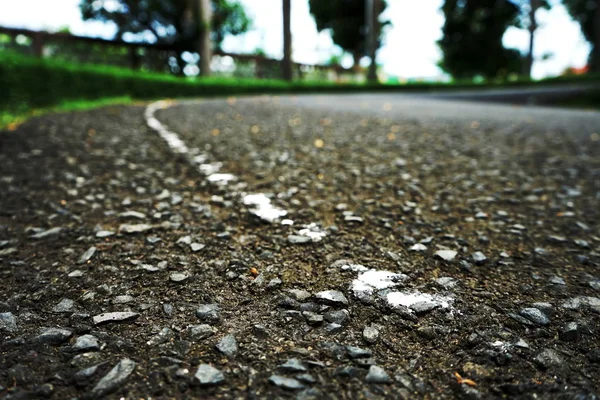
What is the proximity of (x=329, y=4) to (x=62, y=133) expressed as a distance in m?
35.1

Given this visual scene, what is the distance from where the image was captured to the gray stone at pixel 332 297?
2.00m

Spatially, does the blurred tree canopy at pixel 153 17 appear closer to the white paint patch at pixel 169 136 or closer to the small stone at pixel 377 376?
the white paint patch at pixel 169 136

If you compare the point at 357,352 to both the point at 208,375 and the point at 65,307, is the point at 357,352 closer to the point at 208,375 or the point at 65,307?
the point at 208,375

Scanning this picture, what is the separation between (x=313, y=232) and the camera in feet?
9.22

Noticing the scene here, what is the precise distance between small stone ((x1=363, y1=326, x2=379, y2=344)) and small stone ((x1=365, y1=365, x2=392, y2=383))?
0.16 metres

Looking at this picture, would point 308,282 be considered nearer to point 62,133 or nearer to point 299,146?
point 299,146

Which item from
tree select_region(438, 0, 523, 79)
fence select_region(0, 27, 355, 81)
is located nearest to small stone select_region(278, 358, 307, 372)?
fence select_region(0, 27, 355, 81)

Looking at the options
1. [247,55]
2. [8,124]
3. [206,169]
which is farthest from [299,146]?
[247,55]

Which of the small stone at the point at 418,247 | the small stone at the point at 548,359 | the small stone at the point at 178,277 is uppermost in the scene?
the small stone at the point at 418,247

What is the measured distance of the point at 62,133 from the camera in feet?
21.0

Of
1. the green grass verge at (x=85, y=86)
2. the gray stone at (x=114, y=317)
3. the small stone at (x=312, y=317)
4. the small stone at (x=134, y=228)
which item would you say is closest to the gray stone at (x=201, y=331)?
the gray stone at (x=114, y=317)

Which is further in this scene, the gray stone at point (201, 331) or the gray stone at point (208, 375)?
the gray stone at point (201, 331)

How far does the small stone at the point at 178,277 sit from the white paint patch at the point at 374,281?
0.87 meters

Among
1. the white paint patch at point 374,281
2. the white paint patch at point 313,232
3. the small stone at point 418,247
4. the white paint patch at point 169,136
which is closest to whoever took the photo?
the white paint patch at point 374,281
